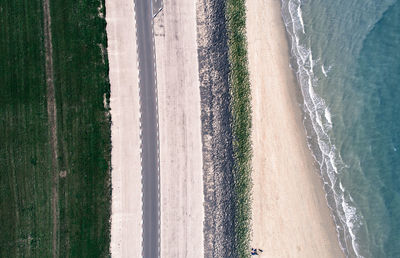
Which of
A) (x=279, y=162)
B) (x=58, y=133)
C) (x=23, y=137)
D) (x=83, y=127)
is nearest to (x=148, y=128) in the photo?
(x=83, y=127)

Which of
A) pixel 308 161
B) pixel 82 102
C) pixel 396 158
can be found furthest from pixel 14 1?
pixel 396 158

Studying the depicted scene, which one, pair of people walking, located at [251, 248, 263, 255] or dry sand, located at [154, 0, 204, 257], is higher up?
dry sand, located at [154, 0, 204, 257]

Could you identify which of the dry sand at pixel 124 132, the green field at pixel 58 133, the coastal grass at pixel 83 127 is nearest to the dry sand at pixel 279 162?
the dry sand at pixel 124 132

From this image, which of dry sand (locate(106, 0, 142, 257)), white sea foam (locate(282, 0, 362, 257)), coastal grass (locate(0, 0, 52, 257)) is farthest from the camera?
white sea foam (locate(282, 0, 362, 257))

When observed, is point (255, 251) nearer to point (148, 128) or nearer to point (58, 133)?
point (148, 128)

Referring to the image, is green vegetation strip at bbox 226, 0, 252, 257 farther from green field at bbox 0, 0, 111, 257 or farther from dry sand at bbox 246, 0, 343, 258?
green field at bbox 0, 0, 111, 257

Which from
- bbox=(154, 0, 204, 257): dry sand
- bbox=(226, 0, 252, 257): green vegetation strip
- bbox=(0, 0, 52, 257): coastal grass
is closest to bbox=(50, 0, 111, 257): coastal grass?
bbox=(0, 0, 52, 257): coastal grass
